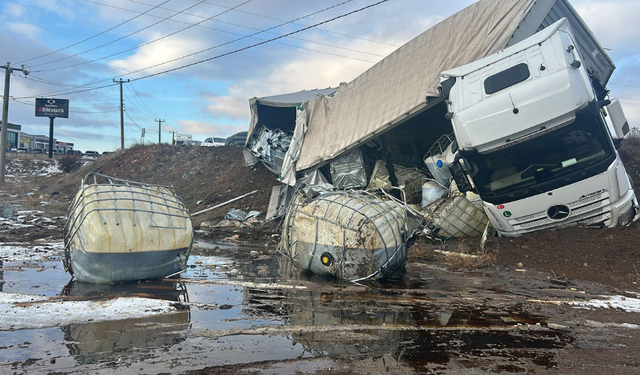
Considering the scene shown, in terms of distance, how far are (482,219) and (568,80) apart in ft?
11.7

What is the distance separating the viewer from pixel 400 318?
4.74m

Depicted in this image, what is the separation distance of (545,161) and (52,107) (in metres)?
43.1

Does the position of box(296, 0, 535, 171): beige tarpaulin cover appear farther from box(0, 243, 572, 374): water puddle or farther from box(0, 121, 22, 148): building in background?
box(0, 121, 22, 148): building in background

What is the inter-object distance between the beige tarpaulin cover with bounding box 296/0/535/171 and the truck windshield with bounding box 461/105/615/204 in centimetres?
261

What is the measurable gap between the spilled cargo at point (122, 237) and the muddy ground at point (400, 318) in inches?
18.7

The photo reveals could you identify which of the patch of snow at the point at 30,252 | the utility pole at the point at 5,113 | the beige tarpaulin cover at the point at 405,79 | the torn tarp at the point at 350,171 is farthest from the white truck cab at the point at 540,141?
the utility pole at the point at 5,113

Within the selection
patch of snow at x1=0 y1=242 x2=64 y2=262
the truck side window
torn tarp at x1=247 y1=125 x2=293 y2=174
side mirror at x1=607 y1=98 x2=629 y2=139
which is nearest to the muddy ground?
patch of snow at x1=0 y1=242 x2=64 y2=262

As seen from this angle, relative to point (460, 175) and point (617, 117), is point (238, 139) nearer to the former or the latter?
point (460, 175)

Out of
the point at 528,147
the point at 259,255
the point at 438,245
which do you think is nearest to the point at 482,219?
the point at 438,245

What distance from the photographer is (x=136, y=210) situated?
21.0ft

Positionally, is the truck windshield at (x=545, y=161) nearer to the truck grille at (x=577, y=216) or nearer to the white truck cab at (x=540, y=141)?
the white truck cab at (x=540, y=141)

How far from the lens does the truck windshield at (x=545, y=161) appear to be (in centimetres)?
743

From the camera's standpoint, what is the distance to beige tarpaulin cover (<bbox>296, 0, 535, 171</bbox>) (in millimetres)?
10141

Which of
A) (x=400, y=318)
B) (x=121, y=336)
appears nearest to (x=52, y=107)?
(x=121, y=336)
